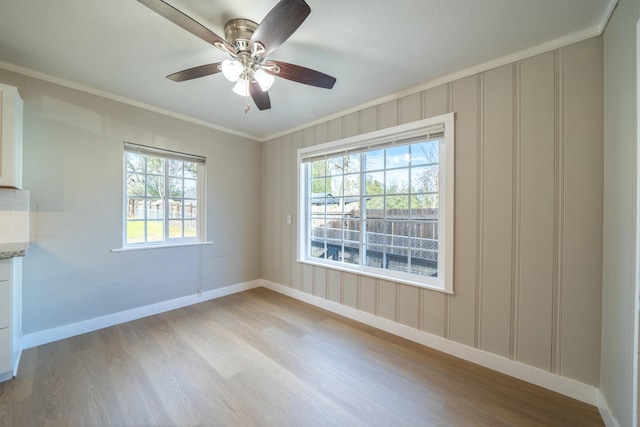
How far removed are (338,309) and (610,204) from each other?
8.00ft

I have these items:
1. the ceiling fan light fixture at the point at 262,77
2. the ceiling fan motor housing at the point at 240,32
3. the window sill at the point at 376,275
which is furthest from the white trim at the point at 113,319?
the ceiling fan motor housing at the point at 240,32

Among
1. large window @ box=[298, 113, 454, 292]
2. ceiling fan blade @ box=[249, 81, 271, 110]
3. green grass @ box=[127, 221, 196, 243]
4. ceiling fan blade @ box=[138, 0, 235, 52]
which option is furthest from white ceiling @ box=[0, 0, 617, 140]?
green grass @ box=[127, 221, 196, 243]

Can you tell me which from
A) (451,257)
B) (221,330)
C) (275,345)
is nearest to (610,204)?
(451,257)

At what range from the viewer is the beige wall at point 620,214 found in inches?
45.6

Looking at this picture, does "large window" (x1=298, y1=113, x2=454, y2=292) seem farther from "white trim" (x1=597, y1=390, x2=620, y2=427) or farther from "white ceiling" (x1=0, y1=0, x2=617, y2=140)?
"white trim" (x1=597, y1=390, x2=620, y2=427)

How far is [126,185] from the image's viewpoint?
265 cm

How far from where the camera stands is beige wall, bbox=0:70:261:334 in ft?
6.95

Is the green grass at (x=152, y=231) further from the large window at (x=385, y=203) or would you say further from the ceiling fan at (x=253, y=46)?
the ceiling fan at (x=253, y=46)

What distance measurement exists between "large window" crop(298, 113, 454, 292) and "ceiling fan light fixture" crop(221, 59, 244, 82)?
1.51 m

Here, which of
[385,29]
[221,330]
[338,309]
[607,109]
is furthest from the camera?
[338,309]

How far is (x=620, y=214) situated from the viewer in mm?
1293

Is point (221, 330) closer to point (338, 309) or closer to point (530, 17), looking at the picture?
point (338, 309)

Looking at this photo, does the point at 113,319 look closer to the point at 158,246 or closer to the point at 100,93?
the point at 158,246

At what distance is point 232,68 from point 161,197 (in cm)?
214
